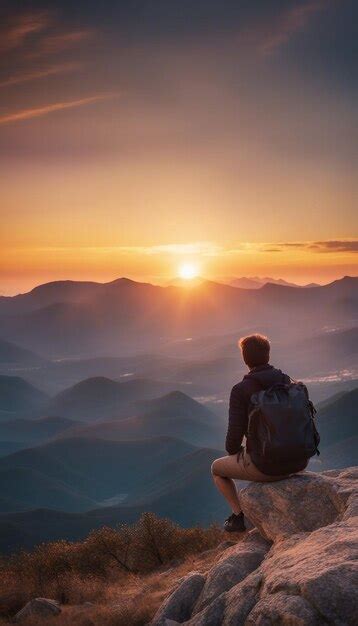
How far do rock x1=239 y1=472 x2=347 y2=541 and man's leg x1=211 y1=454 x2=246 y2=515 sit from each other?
272 millimetres

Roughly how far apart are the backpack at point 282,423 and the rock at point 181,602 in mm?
3275

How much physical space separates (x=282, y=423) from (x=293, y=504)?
100 inches

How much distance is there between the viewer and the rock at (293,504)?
9828 millimetres

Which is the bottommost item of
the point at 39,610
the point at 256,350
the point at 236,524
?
the point at 39,610

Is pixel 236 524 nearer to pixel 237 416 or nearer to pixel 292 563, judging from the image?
pixel 237 416

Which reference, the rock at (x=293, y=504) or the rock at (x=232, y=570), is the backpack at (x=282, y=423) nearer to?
the rock at (x=293, y=504)

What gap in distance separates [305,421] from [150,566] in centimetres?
1619

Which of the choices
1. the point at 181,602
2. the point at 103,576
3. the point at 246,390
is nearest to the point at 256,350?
the point at 246,390

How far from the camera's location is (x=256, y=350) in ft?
30.0

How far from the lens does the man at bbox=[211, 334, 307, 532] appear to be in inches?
347

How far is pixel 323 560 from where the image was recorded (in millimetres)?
6742

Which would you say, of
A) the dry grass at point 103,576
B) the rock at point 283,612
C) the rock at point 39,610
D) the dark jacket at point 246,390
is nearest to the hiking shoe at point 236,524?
the dry grass at point 103,576

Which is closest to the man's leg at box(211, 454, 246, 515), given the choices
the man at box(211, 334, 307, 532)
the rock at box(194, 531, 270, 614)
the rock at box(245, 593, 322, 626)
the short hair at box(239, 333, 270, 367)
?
the man at box(211, 334, 307, 532)

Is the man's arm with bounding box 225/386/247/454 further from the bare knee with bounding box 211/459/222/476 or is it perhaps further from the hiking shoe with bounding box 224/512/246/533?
the hiking shoe with bounding box 224/512/246/533
